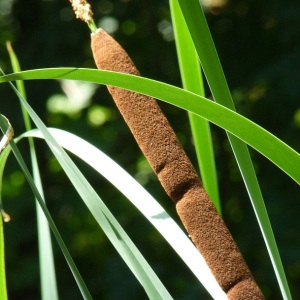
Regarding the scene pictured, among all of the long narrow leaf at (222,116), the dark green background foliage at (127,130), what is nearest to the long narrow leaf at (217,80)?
the long narrow leaf at (222,116)

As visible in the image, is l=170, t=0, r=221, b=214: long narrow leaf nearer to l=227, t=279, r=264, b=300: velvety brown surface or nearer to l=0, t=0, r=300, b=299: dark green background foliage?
l=227, t=279, r=264, b=300: velvety brown surface

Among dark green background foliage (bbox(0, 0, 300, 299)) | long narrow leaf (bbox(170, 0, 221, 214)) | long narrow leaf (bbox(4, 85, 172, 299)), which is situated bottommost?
long narrow leaf (bbox(4, 85, 172, 299))

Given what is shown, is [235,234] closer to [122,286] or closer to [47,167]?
[122,286]

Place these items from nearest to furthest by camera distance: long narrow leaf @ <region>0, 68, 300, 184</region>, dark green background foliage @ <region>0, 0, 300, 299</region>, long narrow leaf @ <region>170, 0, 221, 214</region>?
long narrow leaf @ <region>0, 68, 300, 184</region> < long narrow leaf @ <region>170, 0, 221, 214</region> < dark green background foliage @ <region>0, 0, 300, 299</region>

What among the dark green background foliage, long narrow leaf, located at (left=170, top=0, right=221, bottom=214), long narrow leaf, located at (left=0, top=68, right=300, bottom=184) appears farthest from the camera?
the dark green background foliage

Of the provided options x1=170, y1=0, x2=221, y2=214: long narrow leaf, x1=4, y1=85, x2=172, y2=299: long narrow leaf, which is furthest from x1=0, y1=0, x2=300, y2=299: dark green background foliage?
x1=4, y1=85, x2=172, y2=299: long narrow leaf

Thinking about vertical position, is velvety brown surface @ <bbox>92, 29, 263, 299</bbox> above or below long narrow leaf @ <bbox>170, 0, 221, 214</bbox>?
A: below

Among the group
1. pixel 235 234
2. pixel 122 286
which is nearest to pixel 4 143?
pixel 122 286

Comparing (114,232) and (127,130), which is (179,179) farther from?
(127,130)
